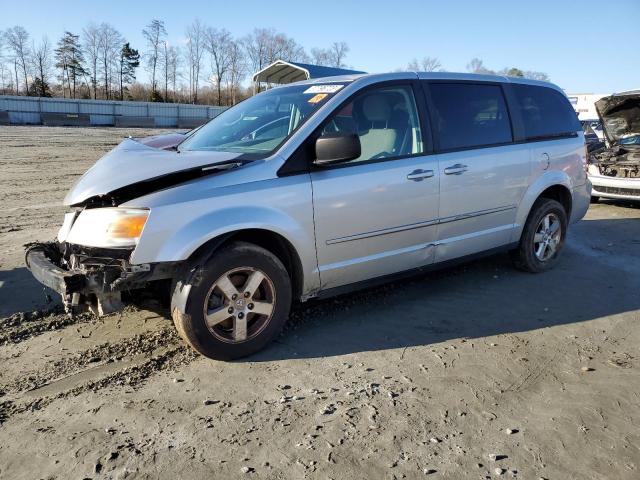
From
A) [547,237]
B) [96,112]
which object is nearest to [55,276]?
[547,237]

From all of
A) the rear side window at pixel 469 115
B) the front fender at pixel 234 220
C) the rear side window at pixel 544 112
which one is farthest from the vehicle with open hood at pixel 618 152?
the front fender at pixel 234 220

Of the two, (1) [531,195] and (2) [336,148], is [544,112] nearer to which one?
(1) [531,195]

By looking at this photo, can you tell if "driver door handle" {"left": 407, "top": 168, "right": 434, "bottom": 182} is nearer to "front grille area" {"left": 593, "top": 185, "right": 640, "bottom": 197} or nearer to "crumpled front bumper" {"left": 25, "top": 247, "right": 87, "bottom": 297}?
"crumpled front bumper" {"left": 25, "top": 247, "right": 87, "bottom": 297}

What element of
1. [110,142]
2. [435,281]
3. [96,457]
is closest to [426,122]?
[435,281]

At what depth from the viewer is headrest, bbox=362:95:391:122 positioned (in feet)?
13.6

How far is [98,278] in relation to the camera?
3.15 m

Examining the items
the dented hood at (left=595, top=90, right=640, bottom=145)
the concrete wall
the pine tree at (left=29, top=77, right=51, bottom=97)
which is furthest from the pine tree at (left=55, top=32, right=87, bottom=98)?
the dented hood at (left=595, top=90, right=640, bottom=145)

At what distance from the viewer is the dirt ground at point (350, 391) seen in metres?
2.57

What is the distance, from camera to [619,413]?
3.05m

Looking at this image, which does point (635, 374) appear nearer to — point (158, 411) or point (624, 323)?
point (624, 323)

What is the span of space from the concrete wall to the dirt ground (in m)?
30.5

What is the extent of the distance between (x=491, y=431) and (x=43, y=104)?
135 feet

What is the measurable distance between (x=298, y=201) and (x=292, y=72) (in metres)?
25.3

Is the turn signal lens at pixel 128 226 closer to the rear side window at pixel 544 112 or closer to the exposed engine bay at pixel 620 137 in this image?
the rear side window at pixel 544 112
